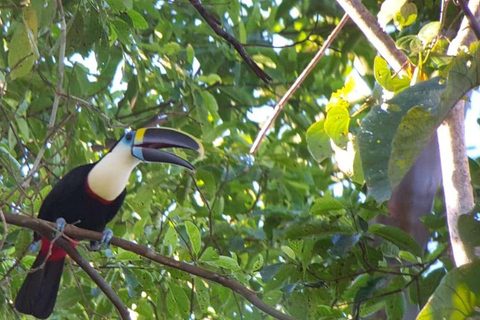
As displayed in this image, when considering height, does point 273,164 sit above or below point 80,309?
above

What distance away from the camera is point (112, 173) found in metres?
3.82

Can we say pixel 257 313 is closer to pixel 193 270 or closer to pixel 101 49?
pixel 193 270

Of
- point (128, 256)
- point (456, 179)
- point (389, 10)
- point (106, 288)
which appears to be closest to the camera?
point (456, 179)

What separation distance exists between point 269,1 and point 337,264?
2.26m

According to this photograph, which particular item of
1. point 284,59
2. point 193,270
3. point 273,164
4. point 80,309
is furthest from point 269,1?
point 193,270

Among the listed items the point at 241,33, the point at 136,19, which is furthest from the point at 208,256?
the point at 241,33

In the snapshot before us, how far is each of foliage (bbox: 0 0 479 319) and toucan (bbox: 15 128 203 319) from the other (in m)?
0.10

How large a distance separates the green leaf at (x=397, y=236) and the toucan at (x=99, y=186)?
105cm

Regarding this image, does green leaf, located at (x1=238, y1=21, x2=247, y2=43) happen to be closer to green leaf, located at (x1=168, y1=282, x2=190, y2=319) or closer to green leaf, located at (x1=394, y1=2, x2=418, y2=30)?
green leaf, located at (x1=168, y1=282, x2=190, y2=319)

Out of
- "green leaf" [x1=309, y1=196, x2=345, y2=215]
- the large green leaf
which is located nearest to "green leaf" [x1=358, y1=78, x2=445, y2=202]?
the large green leaf

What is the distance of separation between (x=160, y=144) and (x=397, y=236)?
54.9 inches

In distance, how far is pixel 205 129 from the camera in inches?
156

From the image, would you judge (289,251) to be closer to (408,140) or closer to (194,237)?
(194,237)

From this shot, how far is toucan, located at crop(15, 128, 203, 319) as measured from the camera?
3.61 meters
